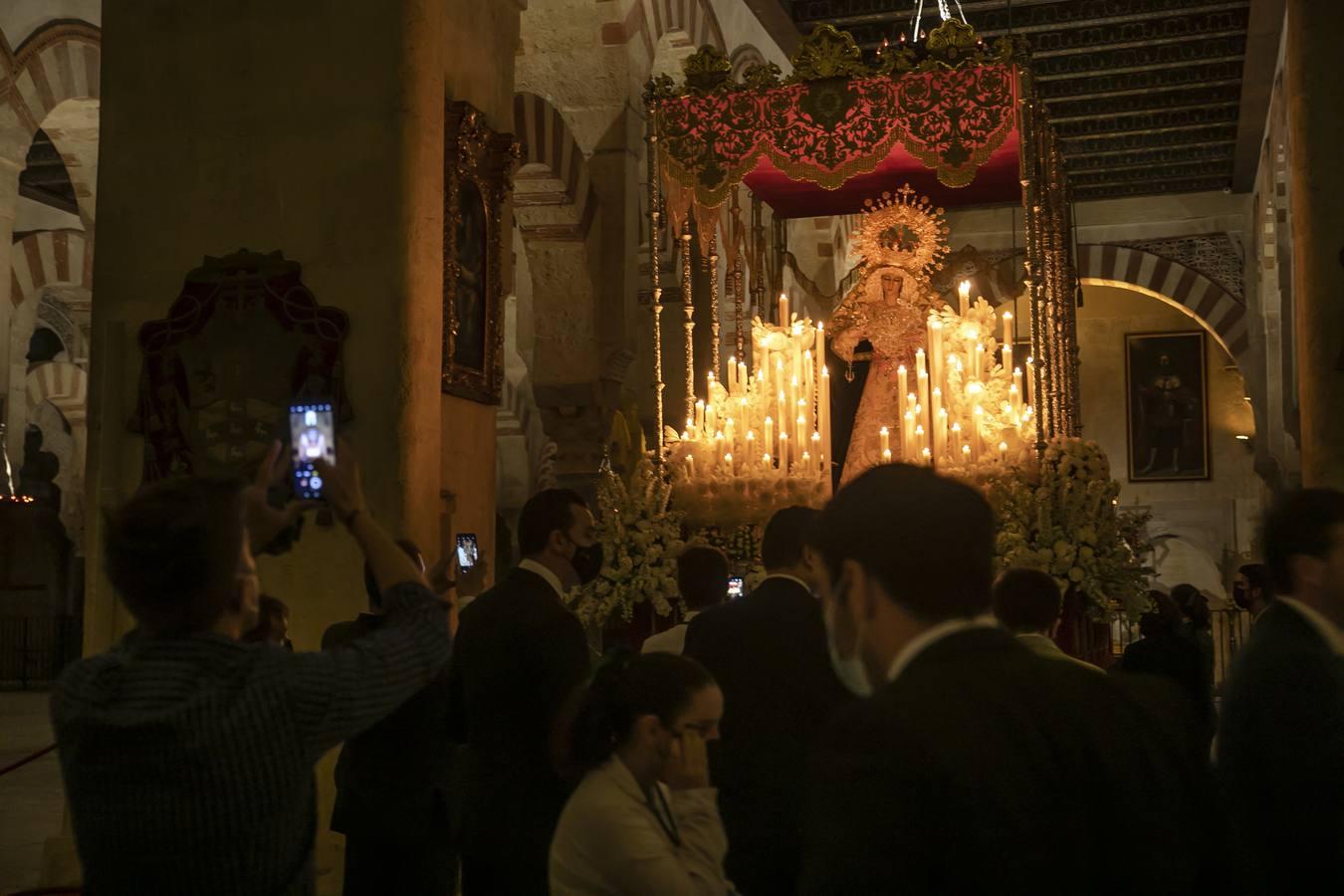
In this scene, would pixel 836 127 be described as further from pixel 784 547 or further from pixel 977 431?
pixel 784 547

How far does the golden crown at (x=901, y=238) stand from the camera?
9656mm

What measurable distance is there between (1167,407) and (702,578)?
18.8m

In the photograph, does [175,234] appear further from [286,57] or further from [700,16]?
[700,16]

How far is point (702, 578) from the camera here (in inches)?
165

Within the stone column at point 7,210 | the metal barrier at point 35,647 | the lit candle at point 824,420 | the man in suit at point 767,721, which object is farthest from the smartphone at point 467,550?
the metal barrier at point 35,647

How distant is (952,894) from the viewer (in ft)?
4.61

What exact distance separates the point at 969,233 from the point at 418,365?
14453 mm

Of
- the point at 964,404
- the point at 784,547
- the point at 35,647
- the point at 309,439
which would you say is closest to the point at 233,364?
the point at 309,439

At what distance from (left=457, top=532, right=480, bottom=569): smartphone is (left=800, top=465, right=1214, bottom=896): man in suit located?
4.83m

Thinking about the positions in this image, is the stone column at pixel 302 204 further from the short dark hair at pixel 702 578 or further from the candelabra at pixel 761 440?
the short dark hair at pixel 702 578

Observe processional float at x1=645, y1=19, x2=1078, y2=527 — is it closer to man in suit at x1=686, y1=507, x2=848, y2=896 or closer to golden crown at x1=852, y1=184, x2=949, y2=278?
golden crown at x1=852, y1=184, x2=949, y2=278

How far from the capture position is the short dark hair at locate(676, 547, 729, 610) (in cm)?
419

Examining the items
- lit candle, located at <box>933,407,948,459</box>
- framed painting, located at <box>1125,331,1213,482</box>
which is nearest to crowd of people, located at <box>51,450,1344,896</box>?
lit candle, located at <box>933,407,948,459</box>

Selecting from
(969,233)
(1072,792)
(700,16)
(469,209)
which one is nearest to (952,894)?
(1072,792)
